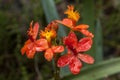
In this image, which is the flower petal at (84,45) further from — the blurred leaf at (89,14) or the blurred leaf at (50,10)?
the blurred leaf at (89,14)

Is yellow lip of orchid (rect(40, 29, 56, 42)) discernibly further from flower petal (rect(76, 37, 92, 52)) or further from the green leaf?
the green leaf

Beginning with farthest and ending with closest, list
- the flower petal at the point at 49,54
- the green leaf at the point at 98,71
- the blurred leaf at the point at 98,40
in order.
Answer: the blurred leaf at the point at 98,40, the green leaf at the point at 98,71, the flower petal at the point at 49,54

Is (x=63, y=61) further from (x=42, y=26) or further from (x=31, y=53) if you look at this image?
(x=42, y=26)

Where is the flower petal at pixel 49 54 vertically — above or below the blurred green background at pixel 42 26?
below

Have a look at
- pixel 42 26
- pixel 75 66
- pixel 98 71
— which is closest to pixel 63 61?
pixel 75 66

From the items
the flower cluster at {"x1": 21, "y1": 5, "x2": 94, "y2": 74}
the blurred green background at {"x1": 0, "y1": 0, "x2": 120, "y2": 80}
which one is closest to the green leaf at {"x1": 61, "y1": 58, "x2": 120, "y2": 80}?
the blurred green background at {"x1": 0, "y1": 0, "x2": 120, "y2": 80}

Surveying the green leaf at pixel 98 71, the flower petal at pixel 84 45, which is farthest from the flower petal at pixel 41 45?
the green leaf at pixel 98 71

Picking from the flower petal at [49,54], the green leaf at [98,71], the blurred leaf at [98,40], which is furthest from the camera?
the blurred leaf at [98,40]
